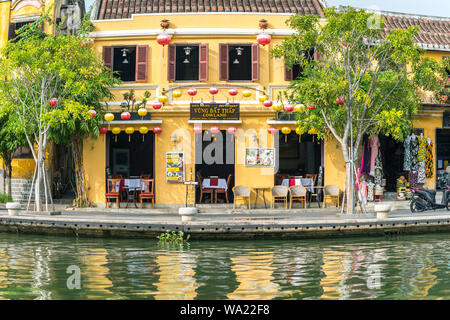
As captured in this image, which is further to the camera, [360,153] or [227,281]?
[360,153]

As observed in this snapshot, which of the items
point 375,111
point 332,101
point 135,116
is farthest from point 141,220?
point 375,111

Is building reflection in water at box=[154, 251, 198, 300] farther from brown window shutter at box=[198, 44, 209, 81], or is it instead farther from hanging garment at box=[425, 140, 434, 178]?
hanging garment at box=[425, 140, 434, 178]

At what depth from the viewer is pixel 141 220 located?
15.9 meters

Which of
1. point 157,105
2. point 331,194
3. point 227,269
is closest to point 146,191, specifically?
point 157,105

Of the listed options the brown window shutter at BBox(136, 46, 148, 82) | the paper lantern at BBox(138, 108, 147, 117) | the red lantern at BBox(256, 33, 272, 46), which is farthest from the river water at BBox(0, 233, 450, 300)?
the red lantern at BBox(256, 33, 272, 46)

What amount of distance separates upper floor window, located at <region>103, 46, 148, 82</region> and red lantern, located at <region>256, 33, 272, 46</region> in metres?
4.04

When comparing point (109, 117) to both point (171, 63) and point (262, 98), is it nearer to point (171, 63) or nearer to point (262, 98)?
point (171, 63)

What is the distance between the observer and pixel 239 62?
2064cm

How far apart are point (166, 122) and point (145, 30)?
10.9 ft

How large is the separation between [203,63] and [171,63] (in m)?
1.14

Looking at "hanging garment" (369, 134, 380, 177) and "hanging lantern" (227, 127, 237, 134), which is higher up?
"hanging lantern" (227, 127, 237, 134)

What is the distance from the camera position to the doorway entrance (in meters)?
20.1

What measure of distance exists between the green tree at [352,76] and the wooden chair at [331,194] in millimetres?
2427

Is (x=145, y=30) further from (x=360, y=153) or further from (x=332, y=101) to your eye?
(x=360, y=153)
